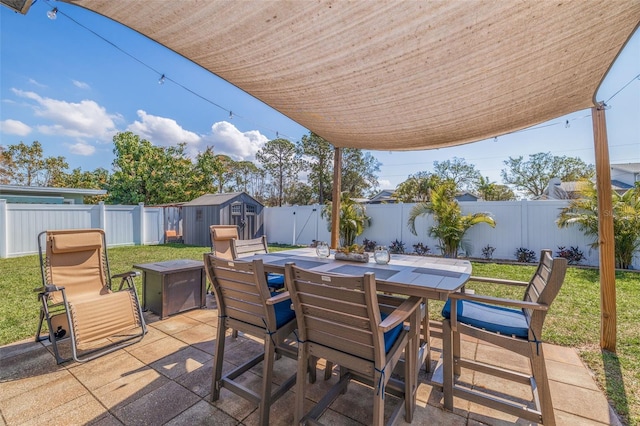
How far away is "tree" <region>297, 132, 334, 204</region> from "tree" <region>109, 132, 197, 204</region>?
297 inches

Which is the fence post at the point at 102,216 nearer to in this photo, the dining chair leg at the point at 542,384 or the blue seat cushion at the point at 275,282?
the blue seat cushion at the point at 275,282

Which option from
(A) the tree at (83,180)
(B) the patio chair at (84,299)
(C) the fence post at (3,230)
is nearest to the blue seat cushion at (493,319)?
(B) the patio chair at (84,299)

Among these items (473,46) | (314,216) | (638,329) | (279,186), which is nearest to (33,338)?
(473,46)

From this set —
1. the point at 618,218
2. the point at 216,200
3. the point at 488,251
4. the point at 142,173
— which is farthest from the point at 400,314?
the point at 142,173

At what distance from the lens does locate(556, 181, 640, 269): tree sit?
224 inches

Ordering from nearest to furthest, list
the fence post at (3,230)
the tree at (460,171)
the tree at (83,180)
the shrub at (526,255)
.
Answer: the shrub at (526,255) → the fence post at (3,230) → the tree at (83,180) → the tree at (460,171)

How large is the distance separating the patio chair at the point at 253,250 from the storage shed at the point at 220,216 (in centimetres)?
680

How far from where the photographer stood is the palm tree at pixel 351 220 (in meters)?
8.53

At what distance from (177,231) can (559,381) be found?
12313mm

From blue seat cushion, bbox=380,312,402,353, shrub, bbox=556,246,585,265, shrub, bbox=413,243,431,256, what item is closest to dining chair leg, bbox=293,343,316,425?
blue seat cushion, bbox=380,312,402,353

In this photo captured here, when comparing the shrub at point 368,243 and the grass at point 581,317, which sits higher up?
the shrub at point 368,243

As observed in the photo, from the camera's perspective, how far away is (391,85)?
2227mm

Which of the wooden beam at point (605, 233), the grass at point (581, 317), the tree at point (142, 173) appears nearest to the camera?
the grass at point (581, 317)

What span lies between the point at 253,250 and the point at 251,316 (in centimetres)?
200
